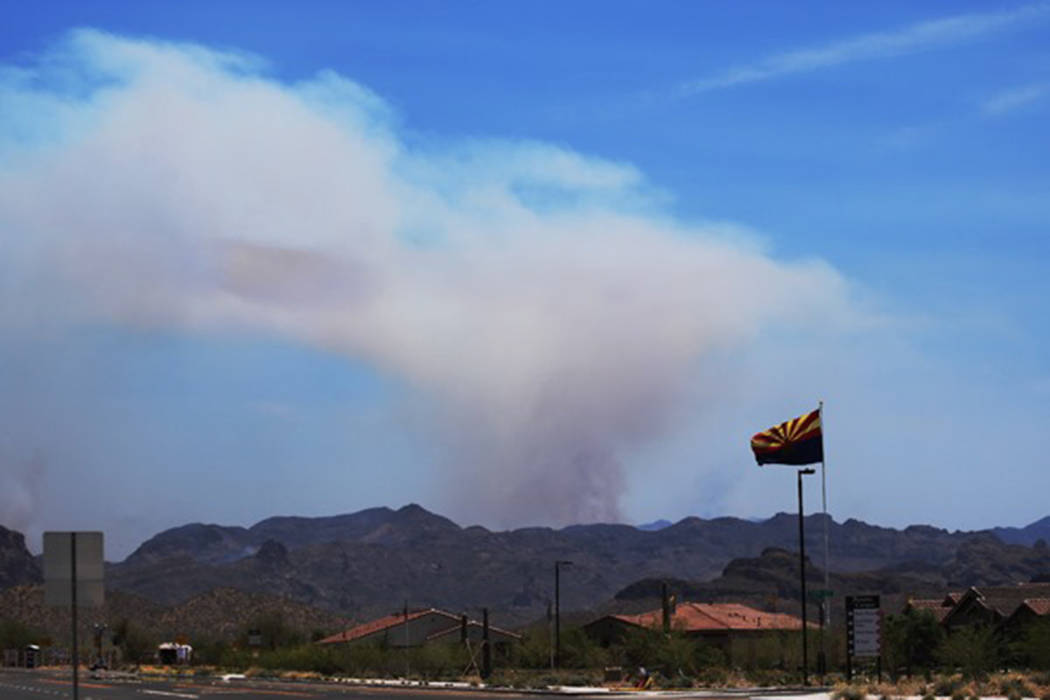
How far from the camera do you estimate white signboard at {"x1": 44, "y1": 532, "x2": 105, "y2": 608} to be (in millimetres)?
22938

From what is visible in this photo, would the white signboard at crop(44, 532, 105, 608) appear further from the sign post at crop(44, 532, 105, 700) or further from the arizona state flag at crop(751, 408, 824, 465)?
the arizona state flag at crop(751, 408, 824, 465)

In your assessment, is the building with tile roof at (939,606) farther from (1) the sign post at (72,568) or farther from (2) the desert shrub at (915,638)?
(1) the sign post at (72,568)

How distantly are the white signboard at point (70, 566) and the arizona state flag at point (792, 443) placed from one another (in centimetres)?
4304

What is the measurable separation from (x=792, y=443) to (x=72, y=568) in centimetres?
4404

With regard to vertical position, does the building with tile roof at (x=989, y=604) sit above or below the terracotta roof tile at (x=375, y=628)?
above

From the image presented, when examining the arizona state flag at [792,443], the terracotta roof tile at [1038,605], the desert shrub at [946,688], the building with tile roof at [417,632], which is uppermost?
the arizona state flag at [792,443]

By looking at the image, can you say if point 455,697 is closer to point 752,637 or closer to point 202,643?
point 752,637

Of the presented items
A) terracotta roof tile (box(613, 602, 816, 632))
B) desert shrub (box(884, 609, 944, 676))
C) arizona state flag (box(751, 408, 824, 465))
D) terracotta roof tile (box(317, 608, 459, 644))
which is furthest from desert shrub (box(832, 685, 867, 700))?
terracotta roof tile (box(317, 608, 459, 644))

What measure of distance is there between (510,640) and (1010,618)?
5571cm

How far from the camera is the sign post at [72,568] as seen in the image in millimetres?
22922

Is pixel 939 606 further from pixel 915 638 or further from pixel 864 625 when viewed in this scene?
pixel 864 625

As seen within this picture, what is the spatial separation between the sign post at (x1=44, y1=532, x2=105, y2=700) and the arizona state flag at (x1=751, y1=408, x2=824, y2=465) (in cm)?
4302

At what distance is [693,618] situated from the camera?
12438cm

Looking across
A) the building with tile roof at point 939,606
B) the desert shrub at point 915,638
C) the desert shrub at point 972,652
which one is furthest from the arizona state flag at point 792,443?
the building with tile roof at point 939,606
